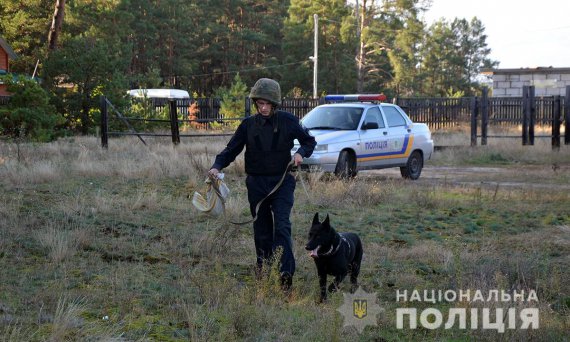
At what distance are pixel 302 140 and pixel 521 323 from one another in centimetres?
253

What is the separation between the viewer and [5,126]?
77.0 ft

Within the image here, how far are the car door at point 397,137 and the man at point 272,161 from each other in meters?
10.2

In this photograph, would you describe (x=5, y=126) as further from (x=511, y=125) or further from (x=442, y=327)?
(x=511, y=125)

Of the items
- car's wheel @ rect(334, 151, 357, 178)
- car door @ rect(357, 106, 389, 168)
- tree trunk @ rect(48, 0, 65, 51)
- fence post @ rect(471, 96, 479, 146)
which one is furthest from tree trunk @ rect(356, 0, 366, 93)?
car's wheel @ rect(334, 151, 357, 178)

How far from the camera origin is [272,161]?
7.04m

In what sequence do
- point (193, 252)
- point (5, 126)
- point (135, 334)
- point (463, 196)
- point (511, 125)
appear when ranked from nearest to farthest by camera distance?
point (135, 334) → point (193, 252) → point (463, 196) → point (5, 126) → point (511, 125)

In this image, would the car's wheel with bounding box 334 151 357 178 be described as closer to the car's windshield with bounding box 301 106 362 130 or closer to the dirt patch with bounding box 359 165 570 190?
the car's windshield with bounding box 301 106 362 130

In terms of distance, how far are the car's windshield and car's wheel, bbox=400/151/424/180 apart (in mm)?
1759

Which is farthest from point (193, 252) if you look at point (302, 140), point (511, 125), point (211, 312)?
point (511, 125)

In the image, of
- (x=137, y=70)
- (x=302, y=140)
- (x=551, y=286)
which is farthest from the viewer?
(x=137, y=70)

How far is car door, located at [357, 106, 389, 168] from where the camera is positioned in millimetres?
16469

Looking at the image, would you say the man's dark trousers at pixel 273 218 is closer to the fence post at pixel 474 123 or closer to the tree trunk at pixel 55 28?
the fence post at pixel 474 123

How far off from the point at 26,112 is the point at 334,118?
10.3 metres

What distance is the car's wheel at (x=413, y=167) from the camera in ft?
58.0
